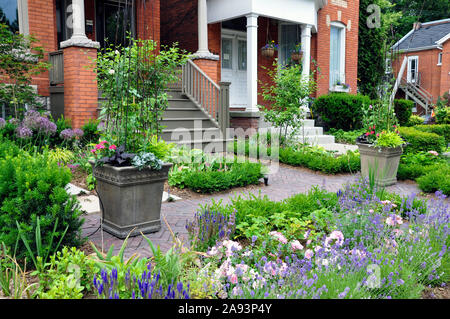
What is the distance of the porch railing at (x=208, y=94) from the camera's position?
9.08 metres

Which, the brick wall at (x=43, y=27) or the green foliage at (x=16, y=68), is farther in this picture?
the brick wall at (x=43, y=27)

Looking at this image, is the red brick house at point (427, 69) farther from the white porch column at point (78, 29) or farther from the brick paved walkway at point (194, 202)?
the white porch column at point (78, 29)

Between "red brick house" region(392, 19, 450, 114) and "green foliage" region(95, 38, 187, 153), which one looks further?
"red brick house" region(392, 19, 450, 114)

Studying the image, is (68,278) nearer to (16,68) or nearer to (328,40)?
(16,68)

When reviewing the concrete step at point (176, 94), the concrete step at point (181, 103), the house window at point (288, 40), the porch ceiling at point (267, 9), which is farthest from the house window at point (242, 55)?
the concrete step at point (181, 103)

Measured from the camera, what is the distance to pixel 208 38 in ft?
38.5

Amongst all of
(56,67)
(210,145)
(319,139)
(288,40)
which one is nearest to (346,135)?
(319,139)

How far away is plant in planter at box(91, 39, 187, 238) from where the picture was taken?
12.2ft

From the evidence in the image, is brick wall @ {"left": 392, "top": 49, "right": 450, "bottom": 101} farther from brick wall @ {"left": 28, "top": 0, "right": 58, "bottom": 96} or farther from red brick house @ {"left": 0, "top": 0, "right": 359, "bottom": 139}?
brick wall @ {"left": 28, "top": 0, "right": 58, "bottom": 96}

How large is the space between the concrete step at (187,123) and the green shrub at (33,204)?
5.53m

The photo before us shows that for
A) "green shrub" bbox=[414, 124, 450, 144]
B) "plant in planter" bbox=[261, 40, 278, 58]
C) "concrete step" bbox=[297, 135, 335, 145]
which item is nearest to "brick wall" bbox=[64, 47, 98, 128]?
"concrete step" bbox=[297, 135, 335, 145]

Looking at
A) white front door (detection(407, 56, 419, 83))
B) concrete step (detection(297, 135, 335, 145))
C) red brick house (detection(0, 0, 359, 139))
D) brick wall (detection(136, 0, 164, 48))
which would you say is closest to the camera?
red brick house (detection(0, 0, 359, 139))

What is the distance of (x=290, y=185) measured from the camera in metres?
6.39

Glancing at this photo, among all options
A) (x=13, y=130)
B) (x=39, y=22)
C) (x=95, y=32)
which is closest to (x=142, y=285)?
(x=13, y=130)
